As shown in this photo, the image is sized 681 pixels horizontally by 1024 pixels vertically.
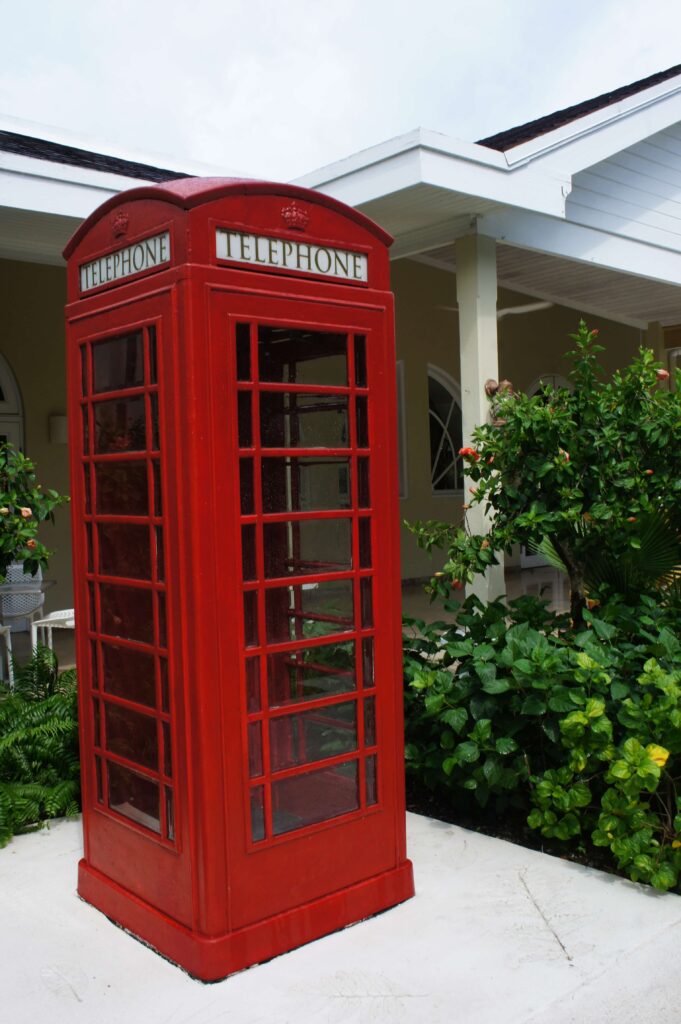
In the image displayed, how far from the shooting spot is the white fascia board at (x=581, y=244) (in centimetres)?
659

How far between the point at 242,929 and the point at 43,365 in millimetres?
7648

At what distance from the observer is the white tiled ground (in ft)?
8.93

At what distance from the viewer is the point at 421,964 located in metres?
2.96

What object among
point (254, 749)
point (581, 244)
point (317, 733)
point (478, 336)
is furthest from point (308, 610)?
point (581, 244)

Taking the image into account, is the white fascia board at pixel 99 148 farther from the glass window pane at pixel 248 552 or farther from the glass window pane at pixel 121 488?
the glass window pane at pixel 248 552

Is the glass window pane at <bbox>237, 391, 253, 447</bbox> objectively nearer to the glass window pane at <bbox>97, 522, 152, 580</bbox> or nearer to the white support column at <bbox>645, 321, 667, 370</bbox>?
the glass window pane at <bbox>97, 522, 152, 580</bbox>

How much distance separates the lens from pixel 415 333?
41.0 feet

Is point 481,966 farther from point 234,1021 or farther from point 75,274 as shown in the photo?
point 75,274

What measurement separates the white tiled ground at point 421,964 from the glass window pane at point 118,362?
1847 mm

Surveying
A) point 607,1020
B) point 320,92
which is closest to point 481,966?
point 607,1020

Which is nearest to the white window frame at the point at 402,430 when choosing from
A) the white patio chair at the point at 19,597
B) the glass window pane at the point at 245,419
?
the white patio chair at the point at 19,597

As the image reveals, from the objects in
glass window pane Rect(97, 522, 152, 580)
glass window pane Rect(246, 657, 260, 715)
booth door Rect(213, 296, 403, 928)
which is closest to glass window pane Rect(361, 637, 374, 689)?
booth door Rect(213, 296, 403, 928)

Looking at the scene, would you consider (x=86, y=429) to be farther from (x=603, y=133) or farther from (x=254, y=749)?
(x=603, y=133)

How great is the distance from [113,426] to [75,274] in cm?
60
